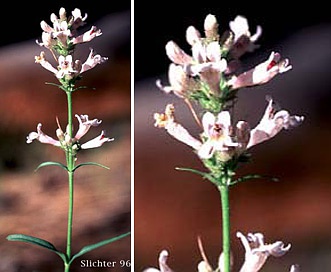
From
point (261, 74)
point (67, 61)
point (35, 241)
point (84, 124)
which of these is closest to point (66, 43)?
point (67, 61)

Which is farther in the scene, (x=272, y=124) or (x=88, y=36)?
(x=88, y=36)

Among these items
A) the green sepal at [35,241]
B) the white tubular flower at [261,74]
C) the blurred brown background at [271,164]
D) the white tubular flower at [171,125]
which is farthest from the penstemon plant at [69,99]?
the white tubular flower at [261,74]

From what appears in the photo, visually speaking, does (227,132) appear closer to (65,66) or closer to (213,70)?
(213,70)

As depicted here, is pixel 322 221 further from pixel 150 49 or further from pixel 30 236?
pixel 30 236

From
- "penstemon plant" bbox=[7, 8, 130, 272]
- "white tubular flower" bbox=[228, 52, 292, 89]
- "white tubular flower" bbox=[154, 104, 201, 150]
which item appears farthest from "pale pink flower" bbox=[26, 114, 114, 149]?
"white tubular flower" bbox=[228, 52, 292, 89]

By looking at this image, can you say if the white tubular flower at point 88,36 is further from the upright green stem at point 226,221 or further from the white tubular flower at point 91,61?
the upright green stem at point 226,221
